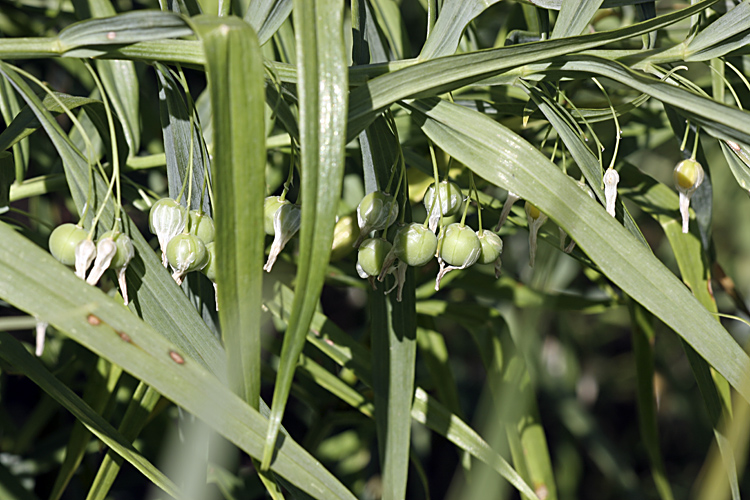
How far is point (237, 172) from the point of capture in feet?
0.87

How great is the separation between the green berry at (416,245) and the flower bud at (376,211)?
18mm

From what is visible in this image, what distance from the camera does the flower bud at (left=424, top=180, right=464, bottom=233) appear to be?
387 mm

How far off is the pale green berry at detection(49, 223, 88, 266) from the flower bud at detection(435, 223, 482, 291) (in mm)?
229

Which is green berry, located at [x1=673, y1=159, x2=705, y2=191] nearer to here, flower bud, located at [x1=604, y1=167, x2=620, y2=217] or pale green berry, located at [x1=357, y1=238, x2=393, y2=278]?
flower bud, located at [x1=604, y1=167, x2=620, y2=217]

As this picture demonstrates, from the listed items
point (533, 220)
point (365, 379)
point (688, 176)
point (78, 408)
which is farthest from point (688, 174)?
point (78, 408)

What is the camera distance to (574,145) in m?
0.38

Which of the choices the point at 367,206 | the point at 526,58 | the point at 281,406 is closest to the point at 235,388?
the point at 281,406

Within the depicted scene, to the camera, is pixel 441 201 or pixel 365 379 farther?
pixel 365 379

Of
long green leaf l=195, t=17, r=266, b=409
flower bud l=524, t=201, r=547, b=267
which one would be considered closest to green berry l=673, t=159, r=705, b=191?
flower bud l=524, t=201, r=547, b=267

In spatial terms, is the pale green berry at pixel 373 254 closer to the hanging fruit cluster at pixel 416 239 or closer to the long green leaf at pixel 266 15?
the hanging fruit cluster at pixel 416 239

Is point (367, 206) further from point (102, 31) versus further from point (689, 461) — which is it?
point (689, 461)

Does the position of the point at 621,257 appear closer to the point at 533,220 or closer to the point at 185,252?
the point at 533,220

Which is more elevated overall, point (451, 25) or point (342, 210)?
point (451, 25)

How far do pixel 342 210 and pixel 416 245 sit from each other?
37cm
